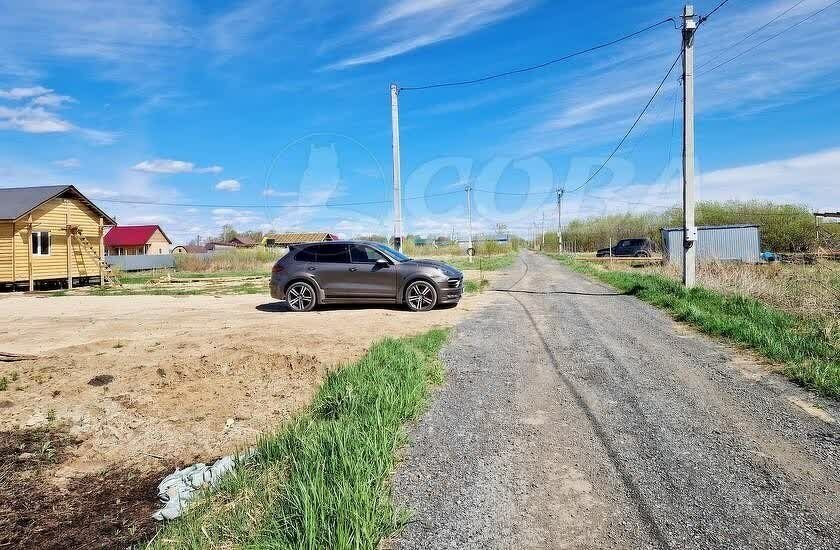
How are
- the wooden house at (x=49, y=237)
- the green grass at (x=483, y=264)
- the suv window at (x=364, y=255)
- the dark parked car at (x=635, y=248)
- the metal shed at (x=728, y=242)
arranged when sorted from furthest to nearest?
the dark parked car at (x=635, y=248)
the green grass at (x=483, y=264)
the metal shed at (x=728, y=242)
the wooden house at (x=49, y=237)
the suv window at (x=364, y=255)

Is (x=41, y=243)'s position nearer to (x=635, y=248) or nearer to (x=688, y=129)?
(x=688, y=129)

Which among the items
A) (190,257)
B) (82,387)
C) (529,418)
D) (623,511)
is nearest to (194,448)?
(82,387)

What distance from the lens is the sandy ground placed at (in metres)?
4.79

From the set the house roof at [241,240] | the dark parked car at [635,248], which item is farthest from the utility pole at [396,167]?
the house roof at [241,240]

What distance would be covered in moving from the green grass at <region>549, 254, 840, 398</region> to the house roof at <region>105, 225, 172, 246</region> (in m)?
65.1

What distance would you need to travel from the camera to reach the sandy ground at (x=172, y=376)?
4.79 m

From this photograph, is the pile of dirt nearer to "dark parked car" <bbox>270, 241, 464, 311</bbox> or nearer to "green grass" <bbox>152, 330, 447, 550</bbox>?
"green grass" <bbox>152, 330, 447, 550</bbox>

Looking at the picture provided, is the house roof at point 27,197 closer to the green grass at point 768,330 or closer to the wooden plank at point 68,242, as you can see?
the wooden plank at point 68,242

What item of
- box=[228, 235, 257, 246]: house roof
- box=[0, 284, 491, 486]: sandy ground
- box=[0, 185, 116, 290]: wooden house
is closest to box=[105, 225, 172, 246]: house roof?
box=[228, 235, 257, 246]: house roof

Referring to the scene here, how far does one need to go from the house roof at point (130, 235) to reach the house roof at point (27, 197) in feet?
138

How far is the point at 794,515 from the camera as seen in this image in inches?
104

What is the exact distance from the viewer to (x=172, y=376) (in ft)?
20.9

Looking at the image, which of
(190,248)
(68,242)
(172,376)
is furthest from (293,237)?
(172,376)

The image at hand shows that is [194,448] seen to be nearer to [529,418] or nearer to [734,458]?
[529,418]
